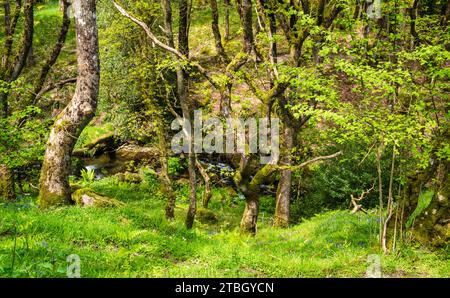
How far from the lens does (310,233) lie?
42.3 feet

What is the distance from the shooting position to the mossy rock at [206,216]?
56.1ft

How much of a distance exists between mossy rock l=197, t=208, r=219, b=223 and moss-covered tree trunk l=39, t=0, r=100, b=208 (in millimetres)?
6315

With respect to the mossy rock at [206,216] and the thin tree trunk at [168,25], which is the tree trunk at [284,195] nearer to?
the mossy rock at [206,216]

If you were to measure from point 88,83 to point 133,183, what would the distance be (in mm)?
9506

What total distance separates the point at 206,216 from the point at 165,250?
8.64 metres

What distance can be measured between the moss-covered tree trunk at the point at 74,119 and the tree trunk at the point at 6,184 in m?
5.34

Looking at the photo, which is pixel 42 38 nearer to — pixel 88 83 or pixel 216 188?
pixel 216 188

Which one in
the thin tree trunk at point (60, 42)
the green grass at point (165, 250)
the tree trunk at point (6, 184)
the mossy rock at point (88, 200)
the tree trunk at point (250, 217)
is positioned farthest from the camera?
the thin tree trunk at point (60, 42)

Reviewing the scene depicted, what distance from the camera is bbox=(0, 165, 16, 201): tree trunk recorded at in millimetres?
16188

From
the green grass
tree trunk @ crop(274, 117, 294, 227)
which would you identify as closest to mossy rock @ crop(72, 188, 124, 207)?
the green grass

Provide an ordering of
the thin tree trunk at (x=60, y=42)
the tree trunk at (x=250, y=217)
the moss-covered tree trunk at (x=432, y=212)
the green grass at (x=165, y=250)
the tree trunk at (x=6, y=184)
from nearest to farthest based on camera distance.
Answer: the green grass at (x=165, y=250) < the moss-covered tree trunk at (x=432, y=212) < the tree trunk at (x=250, y=217) < the tree trunk at (x=6, y=184) < the thin tree trunk at (x=60, y=42)

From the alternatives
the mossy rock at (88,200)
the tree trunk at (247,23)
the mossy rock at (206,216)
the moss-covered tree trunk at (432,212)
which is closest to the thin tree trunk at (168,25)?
the tree trunk at (247,23)

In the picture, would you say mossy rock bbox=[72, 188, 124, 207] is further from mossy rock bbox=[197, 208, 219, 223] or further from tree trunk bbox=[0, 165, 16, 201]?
tree trunk bbox=[0, 165, 16, 201]
